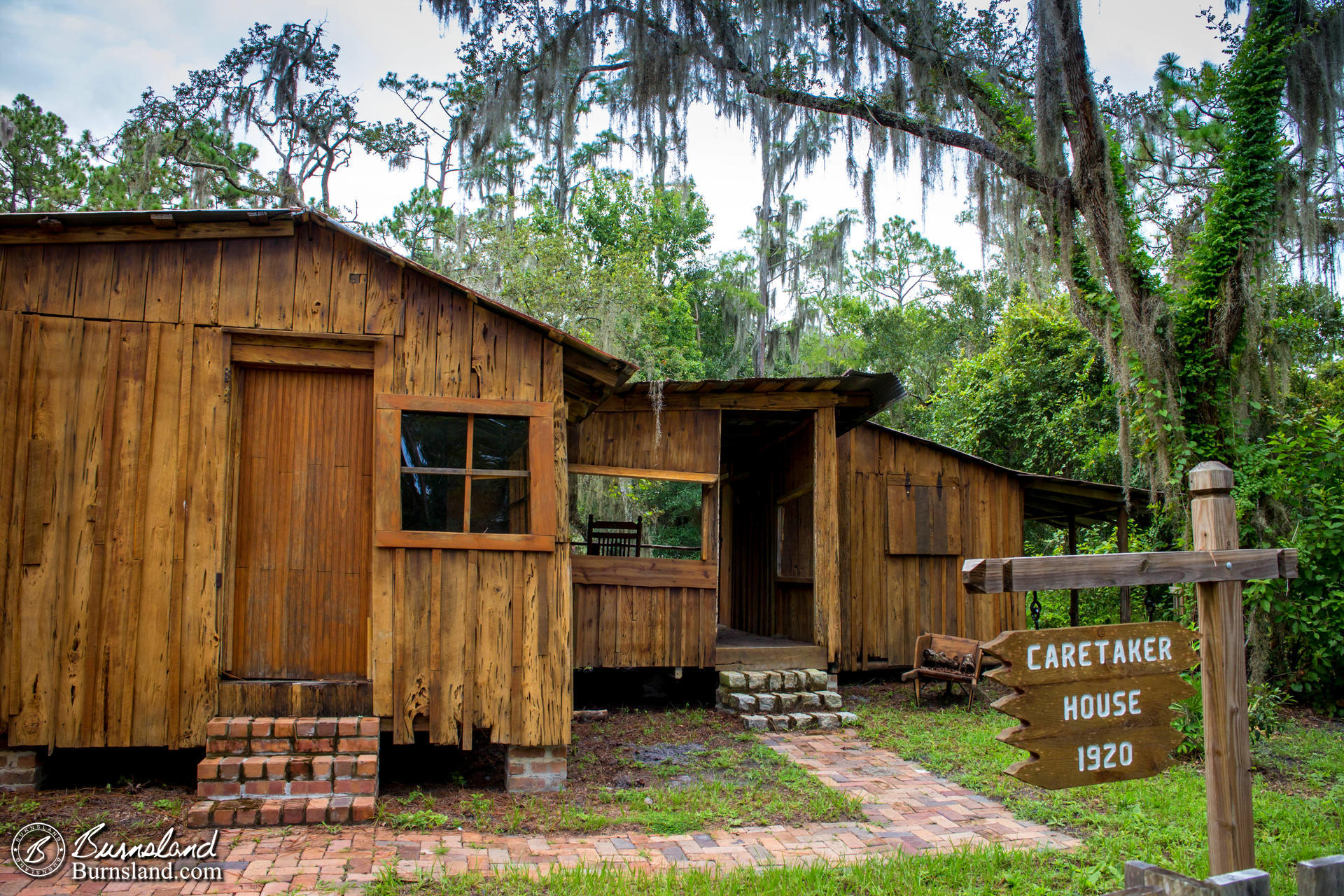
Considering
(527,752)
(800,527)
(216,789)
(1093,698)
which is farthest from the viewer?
(800,527)

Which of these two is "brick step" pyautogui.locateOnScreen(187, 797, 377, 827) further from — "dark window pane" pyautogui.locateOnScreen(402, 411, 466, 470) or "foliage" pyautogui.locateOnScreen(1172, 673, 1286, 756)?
"foliage" pyautogui.locateOnScreen(1172, 673, 1286, 756)

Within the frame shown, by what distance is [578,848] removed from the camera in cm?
448

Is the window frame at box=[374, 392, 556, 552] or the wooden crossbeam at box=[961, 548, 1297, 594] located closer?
the wooden crossbeam at box=[961, 548, 1297, 594]

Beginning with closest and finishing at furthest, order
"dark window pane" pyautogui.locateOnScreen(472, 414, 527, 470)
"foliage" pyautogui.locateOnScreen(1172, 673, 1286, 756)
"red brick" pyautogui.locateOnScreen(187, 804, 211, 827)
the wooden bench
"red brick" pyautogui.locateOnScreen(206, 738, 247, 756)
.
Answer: "red brick" pyautogui.locateOnScreen(187, 804, 211, 827), "red brick" pyautogui.locateOnScreen(206, 738, 247, 756), "dark window pane" pyautogui.locateOnScreen(472, 414, 527, 470), "foliage" pyautogui.locateOnScreen(1172, 673, 1286, 756), the wooden bench

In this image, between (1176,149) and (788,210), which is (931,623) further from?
(788,210)

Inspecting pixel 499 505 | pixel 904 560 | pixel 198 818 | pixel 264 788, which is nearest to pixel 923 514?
pixel 904 560

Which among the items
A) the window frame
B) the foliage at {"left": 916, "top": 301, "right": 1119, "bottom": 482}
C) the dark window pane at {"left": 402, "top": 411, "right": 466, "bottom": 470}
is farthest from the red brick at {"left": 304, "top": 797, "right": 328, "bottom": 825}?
the foliage at {"left": 916, "top": 301, "right": 1119, "bottom": 482}

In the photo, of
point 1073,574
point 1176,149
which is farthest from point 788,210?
point 1073,574

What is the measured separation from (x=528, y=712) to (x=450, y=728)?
51 cm

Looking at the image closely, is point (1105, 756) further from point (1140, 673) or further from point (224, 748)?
point (224, 748)

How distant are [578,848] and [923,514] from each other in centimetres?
742

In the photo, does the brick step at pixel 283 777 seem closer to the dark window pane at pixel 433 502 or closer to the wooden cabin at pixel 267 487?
the wooden cabin at pixel 267 487

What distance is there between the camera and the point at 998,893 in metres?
3.87

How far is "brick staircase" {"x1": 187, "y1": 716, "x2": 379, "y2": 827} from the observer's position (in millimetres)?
4742
